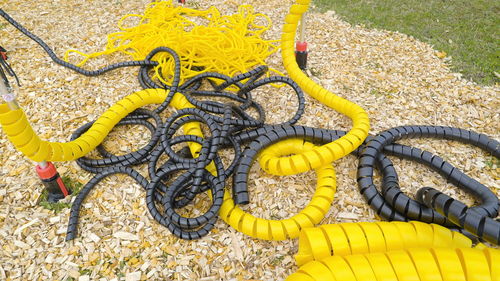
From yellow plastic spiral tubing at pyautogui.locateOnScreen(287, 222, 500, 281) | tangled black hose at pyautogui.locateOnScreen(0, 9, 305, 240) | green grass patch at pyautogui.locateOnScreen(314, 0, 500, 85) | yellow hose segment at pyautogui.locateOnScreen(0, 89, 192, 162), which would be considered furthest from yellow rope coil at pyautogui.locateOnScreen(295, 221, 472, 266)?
green grass patch at pyautogui.locateOnScreen(314, 0, 500, 85)

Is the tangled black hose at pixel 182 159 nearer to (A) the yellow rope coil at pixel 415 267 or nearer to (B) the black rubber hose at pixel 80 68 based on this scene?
(B) the black rubber hose at pixel 80 68

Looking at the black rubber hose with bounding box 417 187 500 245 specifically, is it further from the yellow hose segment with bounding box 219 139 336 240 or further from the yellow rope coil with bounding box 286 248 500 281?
the yellow hose segment with bounding box 219 139 336 240

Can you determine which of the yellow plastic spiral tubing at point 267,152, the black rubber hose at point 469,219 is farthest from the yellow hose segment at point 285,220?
the black rubber hose at point 469,219

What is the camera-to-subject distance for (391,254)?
1956mm

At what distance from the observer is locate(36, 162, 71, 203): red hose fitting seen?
2412mm

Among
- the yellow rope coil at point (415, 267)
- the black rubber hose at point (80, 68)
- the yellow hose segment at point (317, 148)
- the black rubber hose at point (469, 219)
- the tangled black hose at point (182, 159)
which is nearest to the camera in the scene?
the yellow rope coil at point (415, 267)

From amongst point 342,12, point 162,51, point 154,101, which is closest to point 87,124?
point 154,101

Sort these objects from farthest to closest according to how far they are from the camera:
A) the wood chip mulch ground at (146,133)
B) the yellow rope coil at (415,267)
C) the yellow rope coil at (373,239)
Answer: the wood chip mulch ground at (146,133) → the yellow rope coil at (373,239) → the yellow rope coil at (415,267)

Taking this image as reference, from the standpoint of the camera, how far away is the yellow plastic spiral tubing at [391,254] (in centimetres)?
183

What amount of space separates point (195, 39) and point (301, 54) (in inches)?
53.8

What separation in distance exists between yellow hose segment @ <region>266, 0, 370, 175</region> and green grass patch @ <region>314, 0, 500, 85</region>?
1947 millimetres

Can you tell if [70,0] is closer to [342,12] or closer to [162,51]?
[162,51]

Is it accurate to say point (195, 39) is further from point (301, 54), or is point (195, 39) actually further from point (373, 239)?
point (373, 239)

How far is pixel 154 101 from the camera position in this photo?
11.3 ft
